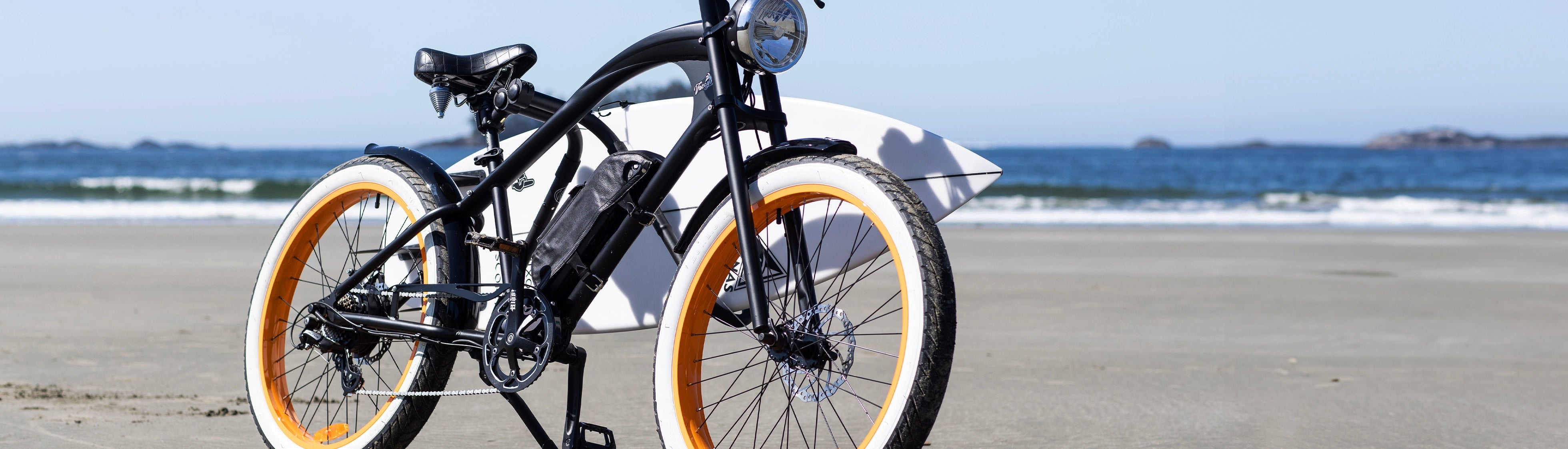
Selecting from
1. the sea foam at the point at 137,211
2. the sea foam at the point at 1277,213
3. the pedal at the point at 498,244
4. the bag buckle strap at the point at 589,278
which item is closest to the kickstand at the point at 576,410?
the bag buckle strap at the point at 589,278

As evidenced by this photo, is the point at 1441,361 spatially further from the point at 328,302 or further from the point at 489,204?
the point at 328,302

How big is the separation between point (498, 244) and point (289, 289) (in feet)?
3.17

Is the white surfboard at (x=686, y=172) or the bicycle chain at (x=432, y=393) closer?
the bicycle chain at (x=432, y=393)

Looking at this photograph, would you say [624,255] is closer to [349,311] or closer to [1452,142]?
[349,311]

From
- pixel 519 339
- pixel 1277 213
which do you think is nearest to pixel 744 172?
pixel 519 339

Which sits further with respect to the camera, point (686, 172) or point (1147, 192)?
point (1147, 192)

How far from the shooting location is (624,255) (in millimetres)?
2629

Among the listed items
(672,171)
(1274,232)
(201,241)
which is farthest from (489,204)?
(1274,232)

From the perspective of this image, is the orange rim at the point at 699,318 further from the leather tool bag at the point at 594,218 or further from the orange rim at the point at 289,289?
the orange rim at the point at 289,289

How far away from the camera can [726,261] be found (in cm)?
218

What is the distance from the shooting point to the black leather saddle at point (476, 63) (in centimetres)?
271

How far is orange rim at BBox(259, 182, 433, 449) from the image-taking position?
2.89m

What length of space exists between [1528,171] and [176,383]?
46008 mm

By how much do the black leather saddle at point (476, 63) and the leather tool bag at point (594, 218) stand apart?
0.50 m
